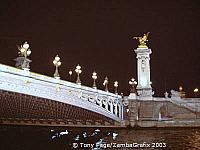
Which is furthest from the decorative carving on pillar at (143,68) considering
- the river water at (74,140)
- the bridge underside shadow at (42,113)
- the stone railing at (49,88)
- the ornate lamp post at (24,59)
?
the ornate lamp post at (24,59)

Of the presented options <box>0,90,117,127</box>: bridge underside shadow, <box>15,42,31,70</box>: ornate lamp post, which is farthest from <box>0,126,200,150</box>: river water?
<box>15,42,31,70</box>: ornate lamp post

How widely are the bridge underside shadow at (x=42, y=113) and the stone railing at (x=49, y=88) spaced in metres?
0.43

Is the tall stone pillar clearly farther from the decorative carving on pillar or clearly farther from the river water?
the river water

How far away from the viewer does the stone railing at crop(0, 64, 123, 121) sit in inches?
789

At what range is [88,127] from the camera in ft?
115

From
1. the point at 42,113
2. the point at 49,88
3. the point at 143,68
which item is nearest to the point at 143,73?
the point at 143,68

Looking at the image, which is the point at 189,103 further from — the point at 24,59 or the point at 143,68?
the point at 24,59

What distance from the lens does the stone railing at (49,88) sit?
789 inches

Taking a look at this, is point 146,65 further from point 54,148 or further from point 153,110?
point 54,148

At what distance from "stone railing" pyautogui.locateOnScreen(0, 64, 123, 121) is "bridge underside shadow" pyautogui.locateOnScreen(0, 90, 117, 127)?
428 millimetres

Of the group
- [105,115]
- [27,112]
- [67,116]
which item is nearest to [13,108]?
[27,112]

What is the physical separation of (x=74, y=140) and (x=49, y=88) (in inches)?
168

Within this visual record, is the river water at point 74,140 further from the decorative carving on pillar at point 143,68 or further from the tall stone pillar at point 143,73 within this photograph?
the decorative carving on pillar at point 143,68

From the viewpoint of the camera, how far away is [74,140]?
26.3 meters
